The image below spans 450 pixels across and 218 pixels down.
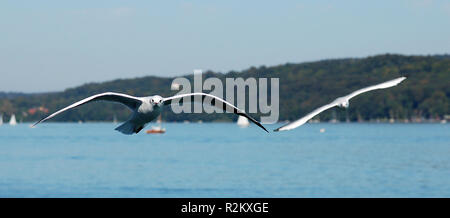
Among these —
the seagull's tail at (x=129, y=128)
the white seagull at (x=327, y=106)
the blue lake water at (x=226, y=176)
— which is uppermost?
the white seagull at (x=327, y=106)

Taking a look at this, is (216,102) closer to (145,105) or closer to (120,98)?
(145,105)

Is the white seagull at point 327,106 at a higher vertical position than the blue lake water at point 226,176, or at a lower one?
higher

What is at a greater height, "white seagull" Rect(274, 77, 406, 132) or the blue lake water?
"white seagull" Rect(274, 77, 406, 132)

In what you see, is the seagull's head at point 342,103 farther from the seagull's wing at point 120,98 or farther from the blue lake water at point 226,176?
the blue lake water at point 226,176

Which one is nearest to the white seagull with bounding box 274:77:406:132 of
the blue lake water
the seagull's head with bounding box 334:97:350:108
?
the seagull's head with bounding box 334:97:350:108

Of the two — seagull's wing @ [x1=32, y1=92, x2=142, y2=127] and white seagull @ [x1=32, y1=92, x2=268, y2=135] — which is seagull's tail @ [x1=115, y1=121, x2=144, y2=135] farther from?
seagull's wing @ [x1=32, y1=92, x2=142, y2=127]

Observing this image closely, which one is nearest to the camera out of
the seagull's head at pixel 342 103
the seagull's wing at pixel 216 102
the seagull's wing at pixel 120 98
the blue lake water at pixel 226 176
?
the seagull's wing at pixel 120 98

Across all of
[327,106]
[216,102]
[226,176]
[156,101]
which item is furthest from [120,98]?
[226,176]

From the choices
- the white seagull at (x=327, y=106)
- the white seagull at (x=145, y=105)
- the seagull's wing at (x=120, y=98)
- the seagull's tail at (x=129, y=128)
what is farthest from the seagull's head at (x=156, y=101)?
the white seagull at (x=327, y=106)

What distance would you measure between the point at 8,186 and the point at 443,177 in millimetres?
50610

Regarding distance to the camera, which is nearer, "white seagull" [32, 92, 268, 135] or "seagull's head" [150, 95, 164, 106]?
"seagull's head" [150, 95, 164, 106]
